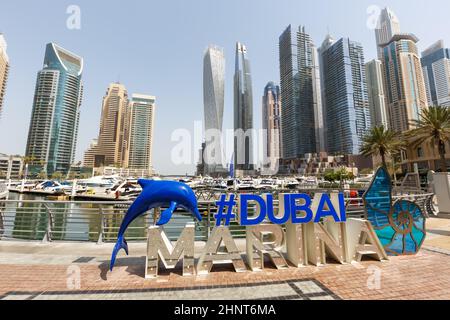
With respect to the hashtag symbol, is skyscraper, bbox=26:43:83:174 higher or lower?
higher

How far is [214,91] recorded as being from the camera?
142m

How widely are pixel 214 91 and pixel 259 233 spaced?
144 m

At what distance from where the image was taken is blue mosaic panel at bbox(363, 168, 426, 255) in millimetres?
6598

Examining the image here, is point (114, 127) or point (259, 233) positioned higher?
point (114, 127)

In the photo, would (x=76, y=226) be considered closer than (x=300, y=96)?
Yes

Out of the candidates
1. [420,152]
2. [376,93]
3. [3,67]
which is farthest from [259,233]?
[376,93]

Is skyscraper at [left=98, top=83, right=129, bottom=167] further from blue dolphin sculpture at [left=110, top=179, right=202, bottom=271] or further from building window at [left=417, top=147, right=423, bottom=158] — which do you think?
blue dolphin sculpture at [left=110, top=179, right=202, bottom=271]

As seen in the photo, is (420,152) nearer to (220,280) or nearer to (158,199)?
(220,280)

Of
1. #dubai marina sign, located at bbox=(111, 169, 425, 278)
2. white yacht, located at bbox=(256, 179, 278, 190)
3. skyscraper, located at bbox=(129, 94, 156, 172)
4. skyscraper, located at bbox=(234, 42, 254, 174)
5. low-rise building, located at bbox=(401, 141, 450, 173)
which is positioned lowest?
#dubai marina sign, located at bbox=(111, 169, 425, 278)

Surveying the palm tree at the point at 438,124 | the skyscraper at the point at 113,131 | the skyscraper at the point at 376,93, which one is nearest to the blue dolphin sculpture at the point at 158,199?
the palm tree at the point at 438,124

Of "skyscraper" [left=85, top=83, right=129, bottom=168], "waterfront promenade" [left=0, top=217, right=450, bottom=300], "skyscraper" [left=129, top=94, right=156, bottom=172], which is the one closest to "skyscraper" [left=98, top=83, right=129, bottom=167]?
"skyscraper" [left=85, top=83, right=129, bottom=168]

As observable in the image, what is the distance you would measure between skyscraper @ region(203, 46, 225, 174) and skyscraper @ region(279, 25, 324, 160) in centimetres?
4804

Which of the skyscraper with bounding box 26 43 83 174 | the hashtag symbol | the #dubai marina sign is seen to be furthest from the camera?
the skyscraper with bounding box 26 43 83 174
